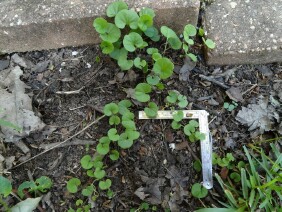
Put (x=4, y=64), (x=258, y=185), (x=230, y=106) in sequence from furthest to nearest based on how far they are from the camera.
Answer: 1. (x=4, y=64)
2. (x=230, y=106)
3. (x=258, y=185)

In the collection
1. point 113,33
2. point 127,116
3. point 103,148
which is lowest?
point 103,148

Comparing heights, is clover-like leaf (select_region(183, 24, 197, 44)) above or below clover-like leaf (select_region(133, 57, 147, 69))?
above

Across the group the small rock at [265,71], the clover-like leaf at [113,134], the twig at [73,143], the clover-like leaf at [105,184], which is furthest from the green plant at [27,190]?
the small rock at [265,71]

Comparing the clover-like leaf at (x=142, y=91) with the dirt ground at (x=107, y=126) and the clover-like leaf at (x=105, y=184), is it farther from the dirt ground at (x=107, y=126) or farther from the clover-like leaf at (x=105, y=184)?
the clover-like leaf at (x=105, y=184)

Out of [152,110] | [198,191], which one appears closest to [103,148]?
[152,110]

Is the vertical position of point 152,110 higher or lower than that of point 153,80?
lower

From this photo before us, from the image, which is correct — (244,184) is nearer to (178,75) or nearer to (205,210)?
(205,210)

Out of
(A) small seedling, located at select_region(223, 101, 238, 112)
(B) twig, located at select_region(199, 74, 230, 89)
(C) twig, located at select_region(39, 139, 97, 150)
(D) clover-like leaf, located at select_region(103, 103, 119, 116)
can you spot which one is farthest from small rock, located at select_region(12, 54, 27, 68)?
(A) small seedling, located at select_region(223, 101, 238, 112)

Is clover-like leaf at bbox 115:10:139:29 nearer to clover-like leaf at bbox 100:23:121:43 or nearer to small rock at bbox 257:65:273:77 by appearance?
clover-like leaf at bbox 100:23:121:43

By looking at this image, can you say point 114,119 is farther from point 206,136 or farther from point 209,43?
point 209,43
